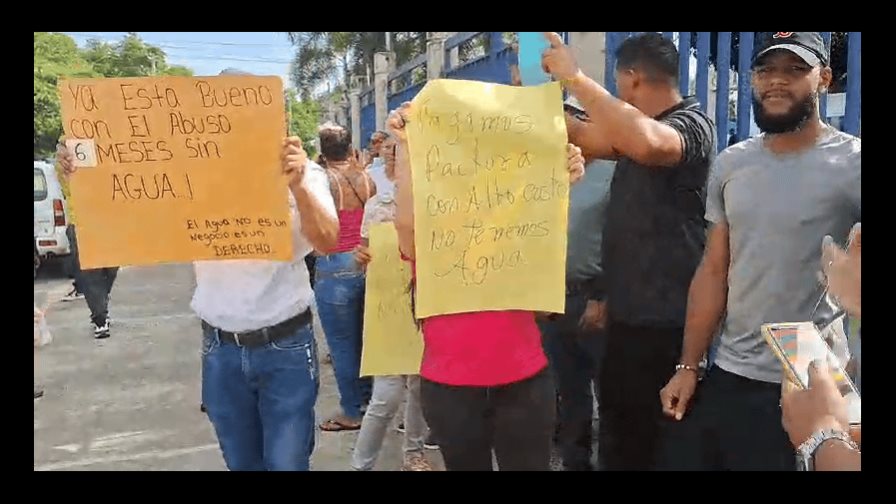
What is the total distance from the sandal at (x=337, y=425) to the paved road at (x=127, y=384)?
600 mm

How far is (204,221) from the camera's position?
2363 mm

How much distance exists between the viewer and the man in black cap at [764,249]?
233cm

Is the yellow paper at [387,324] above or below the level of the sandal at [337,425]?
above

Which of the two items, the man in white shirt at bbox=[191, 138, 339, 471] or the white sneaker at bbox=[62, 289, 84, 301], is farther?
the white sneaker at bbox=[62, 289, 84, 301]

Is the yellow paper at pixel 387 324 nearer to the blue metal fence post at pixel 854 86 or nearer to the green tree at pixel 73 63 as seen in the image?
the green tree at pixel 73 63

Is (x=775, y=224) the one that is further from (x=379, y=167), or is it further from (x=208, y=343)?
(x=208, y=343)

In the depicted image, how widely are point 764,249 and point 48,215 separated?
2.69 m

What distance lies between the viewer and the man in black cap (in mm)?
2326

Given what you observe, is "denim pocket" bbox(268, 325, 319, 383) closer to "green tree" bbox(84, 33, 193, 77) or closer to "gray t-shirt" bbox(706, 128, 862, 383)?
"green tree" bbox(84, 33, 193, 77)

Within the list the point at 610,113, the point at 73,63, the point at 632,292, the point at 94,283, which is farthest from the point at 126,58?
the point at 632,292

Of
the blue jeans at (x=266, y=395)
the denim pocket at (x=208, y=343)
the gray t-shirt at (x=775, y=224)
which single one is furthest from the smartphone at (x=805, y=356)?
the denim pocket at (x=208, y=343)

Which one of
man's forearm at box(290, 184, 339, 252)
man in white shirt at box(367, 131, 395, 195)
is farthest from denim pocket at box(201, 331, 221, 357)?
man in white shirt at box(367, 131, 395, 195)

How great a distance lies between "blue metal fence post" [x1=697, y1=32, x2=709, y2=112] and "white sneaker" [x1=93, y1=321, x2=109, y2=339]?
223 cm
